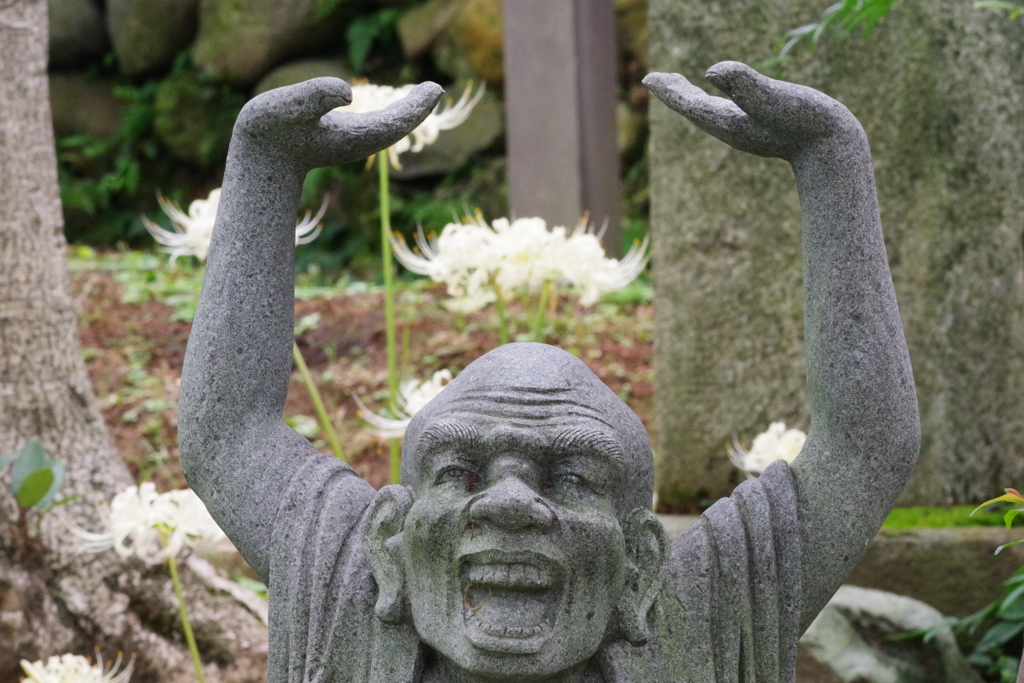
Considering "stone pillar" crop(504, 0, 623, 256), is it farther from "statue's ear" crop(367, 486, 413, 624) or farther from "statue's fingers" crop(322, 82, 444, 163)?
"statue's ear" crop(367, 486, 413, 624)

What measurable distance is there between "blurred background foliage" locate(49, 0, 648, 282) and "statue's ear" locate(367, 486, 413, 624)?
7177 millimetres

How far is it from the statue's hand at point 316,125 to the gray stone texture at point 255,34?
954cm

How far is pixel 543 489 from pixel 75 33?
39.4 ft

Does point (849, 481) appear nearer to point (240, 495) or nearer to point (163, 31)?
point (240, 495)

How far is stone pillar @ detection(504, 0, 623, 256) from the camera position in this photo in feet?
23.8

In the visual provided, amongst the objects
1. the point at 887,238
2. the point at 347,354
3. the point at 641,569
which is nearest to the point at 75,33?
the point at 347,354

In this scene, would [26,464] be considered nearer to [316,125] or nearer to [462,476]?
[316,125]

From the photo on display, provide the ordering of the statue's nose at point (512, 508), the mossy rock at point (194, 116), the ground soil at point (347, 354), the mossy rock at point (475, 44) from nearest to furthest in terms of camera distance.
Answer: the statue's nose at point (512, 508), the ground soil at point (347, 354), the mossy rock at point (475, 44), the mossy rock at point (194, 116)

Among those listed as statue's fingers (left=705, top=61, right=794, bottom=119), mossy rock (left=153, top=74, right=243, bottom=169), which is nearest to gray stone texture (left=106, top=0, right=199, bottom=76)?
mossy rock (left=153, top=74, right=243, bottom=169)

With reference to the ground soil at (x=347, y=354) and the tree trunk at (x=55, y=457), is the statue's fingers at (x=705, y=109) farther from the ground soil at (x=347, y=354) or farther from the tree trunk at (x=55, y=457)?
the ground soil at (x=347, y=354)

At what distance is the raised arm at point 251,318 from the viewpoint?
2.12 metres

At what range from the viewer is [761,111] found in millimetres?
1983

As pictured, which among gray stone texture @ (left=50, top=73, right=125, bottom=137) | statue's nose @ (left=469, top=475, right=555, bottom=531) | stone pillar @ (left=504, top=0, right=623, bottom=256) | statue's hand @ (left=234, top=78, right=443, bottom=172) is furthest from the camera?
gray stone texture @ (left=50, top=73, right=125, bottom=137)

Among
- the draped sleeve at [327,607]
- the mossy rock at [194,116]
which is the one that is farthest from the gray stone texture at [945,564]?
the mossy rock at [194,116]
